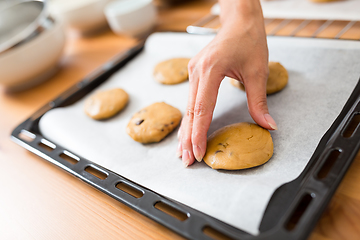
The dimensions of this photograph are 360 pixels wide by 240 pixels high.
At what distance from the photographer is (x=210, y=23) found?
122 centimetres

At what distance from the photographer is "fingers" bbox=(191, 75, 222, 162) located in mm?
629

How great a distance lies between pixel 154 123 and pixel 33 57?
2.34 ft

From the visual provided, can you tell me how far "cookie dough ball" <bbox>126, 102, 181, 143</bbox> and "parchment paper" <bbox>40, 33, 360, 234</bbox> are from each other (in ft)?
0.09

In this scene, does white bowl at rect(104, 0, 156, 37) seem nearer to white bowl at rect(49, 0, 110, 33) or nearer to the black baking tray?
white bowl at rect(49, 0, 110, 33)

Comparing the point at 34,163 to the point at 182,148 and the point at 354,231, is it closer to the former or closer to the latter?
the point at 182,148

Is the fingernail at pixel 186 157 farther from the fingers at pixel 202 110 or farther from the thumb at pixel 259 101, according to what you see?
the thumb at pixel 259 101

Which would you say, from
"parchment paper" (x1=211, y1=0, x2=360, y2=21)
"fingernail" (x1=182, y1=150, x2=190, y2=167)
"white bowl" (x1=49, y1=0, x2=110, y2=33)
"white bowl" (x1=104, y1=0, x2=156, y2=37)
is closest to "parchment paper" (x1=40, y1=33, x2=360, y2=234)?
"fingernail" (x1=182, y1=150, x2=190, y2=167)

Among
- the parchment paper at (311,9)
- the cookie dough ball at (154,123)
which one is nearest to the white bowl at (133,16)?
the parchment paper at (311,9)

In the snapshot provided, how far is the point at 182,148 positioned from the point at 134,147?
0.18 m

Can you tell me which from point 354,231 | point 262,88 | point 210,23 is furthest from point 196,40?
point 354,231

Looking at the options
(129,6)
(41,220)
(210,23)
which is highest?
(129,6)

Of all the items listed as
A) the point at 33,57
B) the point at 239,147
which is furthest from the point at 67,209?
the point at 33,57

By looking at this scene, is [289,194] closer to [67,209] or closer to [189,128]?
[189,128]

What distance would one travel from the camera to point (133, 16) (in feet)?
4.25
